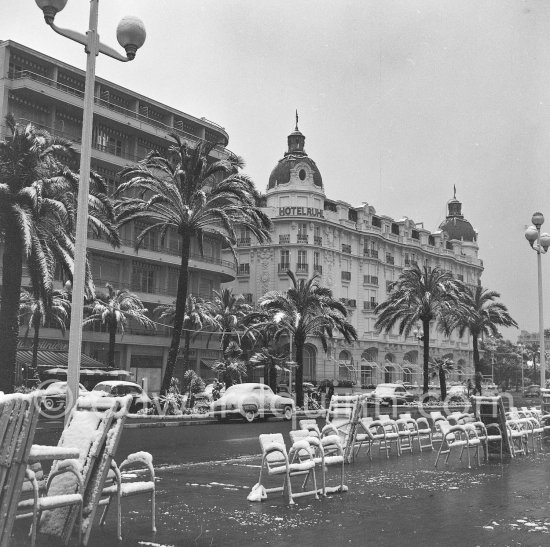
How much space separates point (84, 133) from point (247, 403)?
2166 centimetres

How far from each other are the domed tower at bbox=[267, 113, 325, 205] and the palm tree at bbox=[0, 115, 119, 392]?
168 ft

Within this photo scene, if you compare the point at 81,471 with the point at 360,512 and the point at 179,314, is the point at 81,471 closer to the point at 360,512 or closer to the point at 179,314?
the point at 360,512

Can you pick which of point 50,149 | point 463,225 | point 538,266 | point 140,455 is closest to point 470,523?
point 140,455

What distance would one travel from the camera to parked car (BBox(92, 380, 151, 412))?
30.2 m

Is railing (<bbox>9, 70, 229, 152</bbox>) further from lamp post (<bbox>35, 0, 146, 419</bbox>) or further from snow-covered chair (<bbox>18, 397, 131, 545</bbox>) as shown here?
snow-covered chair (<bbox>18, 397, 131, 545</bbox>)

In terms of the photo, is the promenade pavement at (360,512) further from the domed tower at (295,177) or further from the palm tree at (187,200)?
the domed tower at (295,177)

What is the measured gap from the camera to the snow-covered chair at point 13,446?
4730mm

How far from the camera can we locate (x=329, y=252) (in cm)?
7756

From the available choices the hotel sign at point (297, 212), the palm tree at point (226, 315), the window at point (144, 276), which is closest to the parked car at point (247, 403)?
the palm tree at point (226, 315)

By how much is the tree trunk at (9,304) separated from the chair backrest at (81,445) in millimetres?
20492

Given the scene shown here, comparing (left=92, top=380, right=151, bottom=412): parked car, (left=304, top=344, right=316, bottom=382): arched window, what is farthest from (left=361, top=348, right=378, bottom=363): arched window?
(left=92, top=380, right=151, bottom=412): parked car

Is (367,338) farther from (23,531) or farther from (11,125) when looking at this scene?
(23,531)

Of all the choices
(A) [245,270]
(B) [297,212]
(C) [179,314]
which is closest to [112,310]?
(C) [179,314]

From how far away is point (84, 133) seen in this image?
36.7ft
